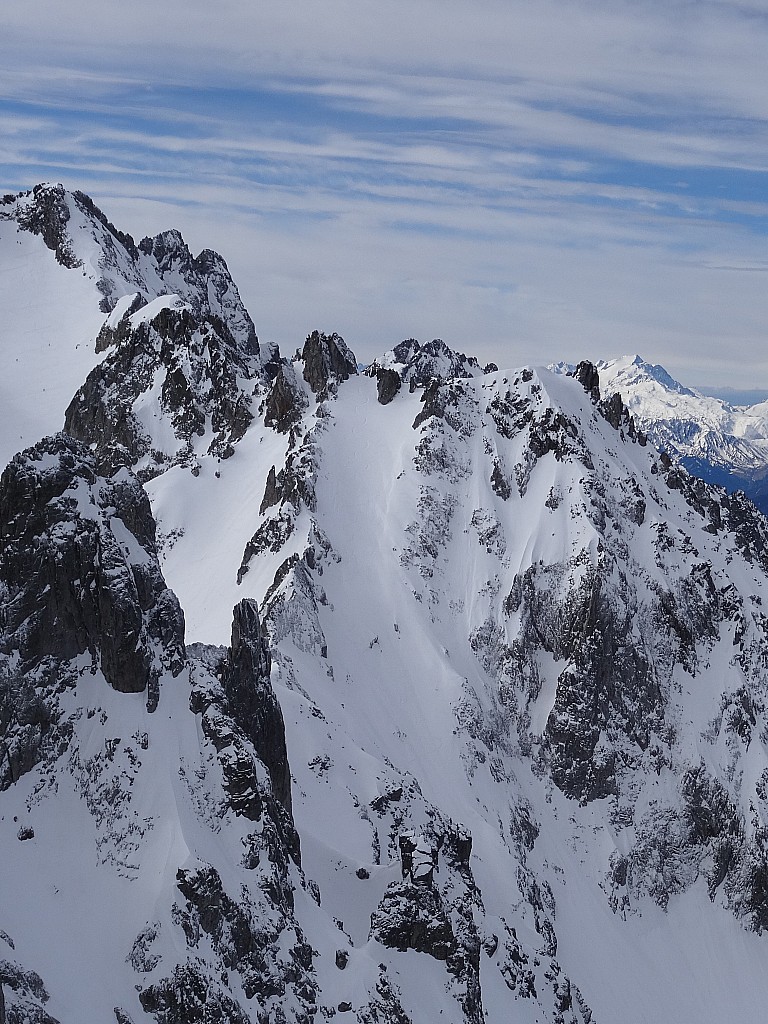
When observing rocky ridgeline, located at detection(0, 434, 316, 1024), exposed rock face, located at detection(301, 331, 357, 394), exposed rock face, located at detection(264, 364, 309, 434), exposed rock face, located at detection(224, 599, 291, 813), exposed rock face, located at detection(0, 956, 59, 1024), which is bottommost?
exposed rock face, located at detection(0, 956, 59, 1024)

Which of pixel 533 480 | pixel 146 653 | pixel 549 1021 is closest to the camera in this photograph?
pixel 146 653

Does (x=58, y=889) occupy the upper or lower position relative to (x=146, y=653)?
lower

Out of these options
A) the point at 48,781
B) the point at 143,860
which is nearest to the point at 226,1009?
the point at 143,860

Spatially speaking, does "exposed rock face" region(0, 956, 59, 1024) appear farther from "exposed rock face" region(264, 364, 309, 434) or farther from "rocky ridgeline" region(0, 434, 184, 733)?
"exposed rock face" region(264, 364, 309, 434)

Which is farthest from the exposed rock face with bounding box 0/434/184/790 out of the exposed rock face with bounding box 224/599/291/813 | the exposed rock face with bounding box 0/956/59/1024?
the exposed rock face with bounding box 0/956/59/1024

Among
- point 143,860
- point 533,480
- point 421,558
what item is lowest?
point 143,860

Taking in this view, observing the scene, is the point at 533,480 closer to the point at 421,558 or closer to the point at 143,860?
the point at 421,558

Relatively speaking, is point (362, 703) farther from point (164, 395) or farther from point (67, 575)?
point (67, 575)
